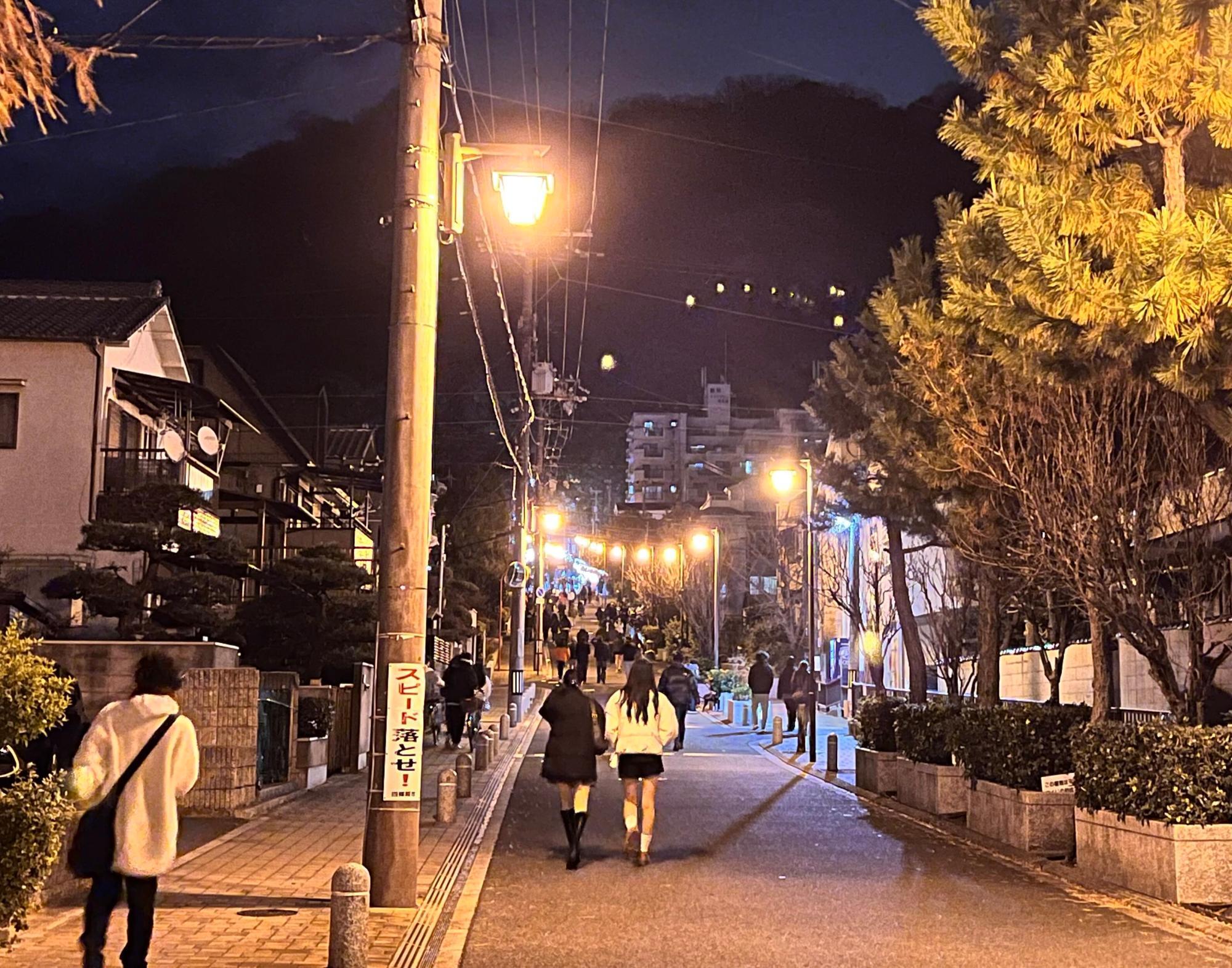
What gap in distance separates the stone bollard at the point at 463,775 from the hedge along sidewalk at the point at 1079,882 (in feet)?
16.5

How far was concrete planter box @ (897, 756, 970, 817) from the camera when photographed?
50.4 ft

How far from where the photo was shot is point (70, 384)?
86.1ft

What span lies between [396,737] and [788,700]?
738 inches

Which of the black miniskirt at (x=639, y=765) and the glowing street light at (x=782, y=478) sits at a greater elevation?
the glowing street light at (x=782, y=478)

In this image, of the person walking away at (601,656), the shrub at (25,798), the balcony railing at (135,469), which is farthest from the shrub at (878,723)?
the person walking away at (601,656)

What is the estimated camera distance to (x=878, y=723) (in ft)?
60.7

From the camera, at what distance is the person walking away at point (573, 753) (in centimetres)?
1210

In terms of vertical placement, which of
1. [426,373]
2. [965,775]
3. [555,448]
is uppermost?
[555,448]

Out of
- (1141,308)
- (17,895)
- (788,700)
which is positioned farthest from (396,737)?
(788,700)

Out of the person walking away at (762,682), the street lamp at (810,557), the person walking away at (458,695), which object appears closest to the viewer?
the person walking away at (458,695)

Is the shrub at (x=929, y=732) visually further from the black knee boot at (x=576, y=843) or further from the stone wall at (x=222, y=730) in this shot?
the stone wall at (x=222, y=730)

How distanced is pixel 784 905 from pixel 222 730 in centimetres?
711

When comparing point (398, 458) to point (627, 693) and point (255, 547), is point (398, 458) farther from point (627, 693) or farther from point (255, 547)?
point (255, 547)

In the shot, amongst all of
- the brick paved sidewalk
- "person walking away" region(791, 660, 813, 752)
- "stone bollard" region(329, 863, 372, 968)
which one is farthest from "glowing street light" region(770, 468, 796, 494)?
"stone bollard" region(329, 863, 372, 968)
